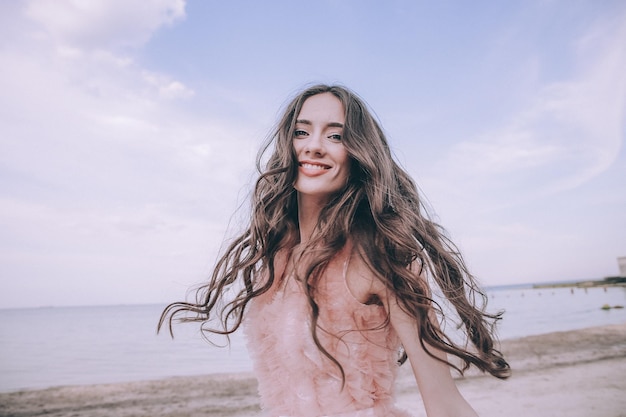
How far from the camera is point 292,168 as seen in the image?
175cm

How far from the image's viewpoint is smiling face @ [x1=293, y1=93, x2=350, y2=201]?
1.65 metres

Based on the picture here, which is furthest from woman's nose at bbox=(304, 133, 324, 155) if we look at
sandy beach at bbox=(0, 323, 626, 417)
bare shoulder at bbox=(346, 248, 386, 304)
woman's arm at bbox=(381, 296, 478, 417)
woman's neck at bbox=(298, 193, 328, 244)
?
sandy beach at bbox=(0, 323, 626, 417)

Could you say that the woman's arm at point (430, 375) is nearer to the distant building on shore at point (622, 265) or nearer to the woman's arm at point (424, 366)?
the woman's arm at point (424, 366)

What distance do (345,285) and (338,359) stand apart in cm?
25

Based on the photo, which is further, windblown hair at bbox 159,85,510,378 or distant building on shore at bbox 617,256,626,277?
distant building on shore at bbox 617,256,626,277

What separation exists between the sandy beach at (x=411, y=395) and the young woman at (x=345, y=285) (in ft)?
15.8

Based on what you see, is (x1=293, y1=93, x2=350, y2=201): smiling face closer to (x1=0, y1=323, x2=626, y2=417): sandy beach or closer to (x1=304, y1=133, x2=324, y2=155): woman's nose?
(x1=304, y1=133, x2=324, y2=155): woman's nose

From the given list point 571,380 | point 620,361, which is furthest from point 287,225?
point 620,361

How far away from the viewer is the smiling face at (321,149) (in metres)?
1.65

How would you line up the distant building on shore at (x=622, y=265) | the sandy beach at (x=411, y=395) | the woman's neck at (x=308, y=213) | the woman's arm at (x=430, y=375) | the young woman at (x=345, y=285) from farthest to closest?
the distant building on shore at (x=622, y=265), the sandy beach at (x=411, y=395), the woman's neck at (x=308, y=213), the young woman at (x=345, y=285), the woman's arm at (x=430, y=375)

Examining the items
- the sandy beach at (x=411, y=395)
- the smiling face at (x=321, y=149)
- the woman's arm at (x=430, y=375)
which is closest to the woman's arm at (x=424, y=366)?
the woman's arm at (x=430, y=375)

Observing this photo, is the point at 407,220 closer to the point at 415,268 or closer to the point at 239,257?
the point at 415,268

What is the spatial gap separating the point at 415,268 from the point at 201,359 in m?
13.0

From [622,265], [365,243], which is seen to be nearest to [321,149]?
[365,243]
